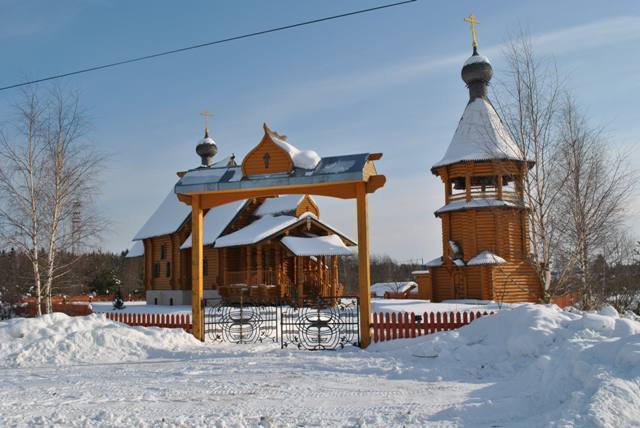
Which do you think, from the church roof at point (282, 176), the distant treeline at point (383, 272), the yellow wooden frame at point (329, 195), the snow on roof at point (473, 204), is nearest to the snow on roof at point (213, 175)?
the church roof at point (282, 176)

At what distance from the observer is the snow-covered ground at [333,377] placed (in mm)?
6258

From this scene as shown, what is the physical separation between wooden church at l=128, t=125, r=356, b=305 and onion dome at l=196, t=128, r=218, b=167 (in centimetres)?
674

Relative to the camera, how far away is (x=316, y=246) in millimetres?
26844

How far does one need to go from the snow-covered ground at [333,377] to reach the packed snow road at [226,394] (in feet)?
0.08

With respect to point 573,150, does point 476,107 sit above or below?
above

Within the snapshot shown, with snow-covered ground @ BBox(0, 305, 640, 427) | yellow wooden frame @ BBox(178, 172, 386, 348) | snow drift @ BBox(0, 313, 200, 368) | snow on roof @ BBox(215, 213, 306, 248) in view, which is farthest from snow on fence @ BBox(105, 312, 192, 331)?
snow on roof @ BBox(215, 213, 306, 248)

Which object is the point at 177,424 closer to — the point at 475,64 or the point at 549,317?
the point at 549,317

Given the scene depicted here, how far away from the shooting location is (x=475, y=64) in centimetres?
2975

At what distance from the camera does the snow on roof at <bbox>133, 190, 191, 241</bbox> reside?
31922mm

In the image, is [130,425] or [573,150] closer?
[130,425]

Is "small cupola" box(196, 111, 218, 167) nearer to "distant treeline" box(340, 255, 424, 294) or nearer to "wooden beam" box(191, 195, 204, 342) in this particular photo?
"wooden beam" box(191, 195, 204, 342)

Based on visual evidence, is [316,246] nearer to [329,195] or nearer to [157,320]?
[157,320]

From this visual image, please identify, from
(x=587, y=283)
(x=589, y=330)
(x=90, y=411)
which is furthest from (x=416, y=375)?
(x=587, y=283)

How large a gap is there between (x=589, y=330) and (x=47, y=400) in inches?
324
